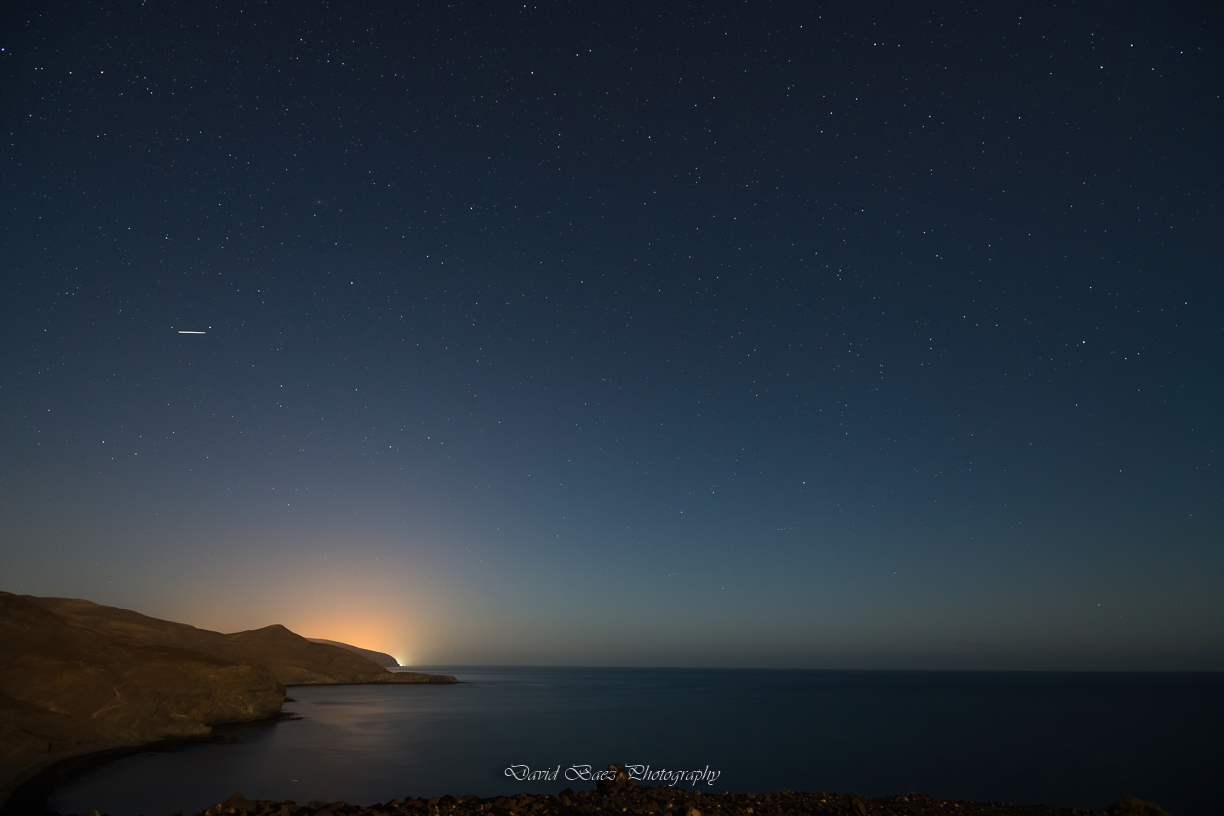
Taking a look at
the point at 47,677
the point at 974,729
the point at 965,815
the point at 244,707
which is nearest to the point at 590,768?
the point at 965,815

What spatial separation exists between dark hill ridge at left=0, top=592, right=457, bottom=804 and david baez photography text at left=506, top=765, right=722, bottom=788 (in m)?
23.1

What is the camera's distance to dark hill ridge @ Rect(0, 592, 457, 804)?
33.5 meters

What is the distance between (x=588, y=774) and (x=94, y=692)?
3656 centimetres

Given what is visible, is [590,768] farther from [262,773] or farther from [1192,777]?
[1192,777]

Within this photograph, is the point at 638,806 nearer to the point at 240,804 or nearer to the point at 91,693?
the point at 240,804

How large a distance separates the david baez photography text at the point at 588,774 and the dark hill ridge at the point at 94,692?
23080mm

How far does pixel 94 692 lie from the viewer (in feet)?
138

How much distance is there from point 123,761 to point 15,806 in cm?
1297

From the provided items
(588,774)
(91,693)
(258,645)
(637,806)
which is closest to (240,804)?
(637,806)

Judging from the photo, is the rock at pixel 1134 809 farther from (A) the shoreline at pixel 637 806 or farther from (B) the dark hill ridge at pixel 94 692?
(B) the dark hill ridge at pixel 94 692

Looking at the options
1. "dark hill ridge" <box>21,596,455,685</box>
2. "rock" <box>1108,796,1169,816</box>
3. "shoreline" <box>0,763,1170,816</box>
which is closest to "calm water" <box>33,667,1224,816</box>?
"shoreline" <box>0,763,1170,816</box>

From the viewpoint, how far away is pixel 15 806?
2416 centimetres

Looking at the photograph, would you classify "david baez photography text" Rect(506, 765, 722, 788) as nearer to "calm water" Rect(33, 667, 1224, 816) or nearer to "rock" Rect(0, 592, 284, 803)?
"calm water" Rect(33, 667, 1224, 816)

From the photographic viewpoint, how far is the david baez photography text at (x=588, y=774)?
99.2 ft
